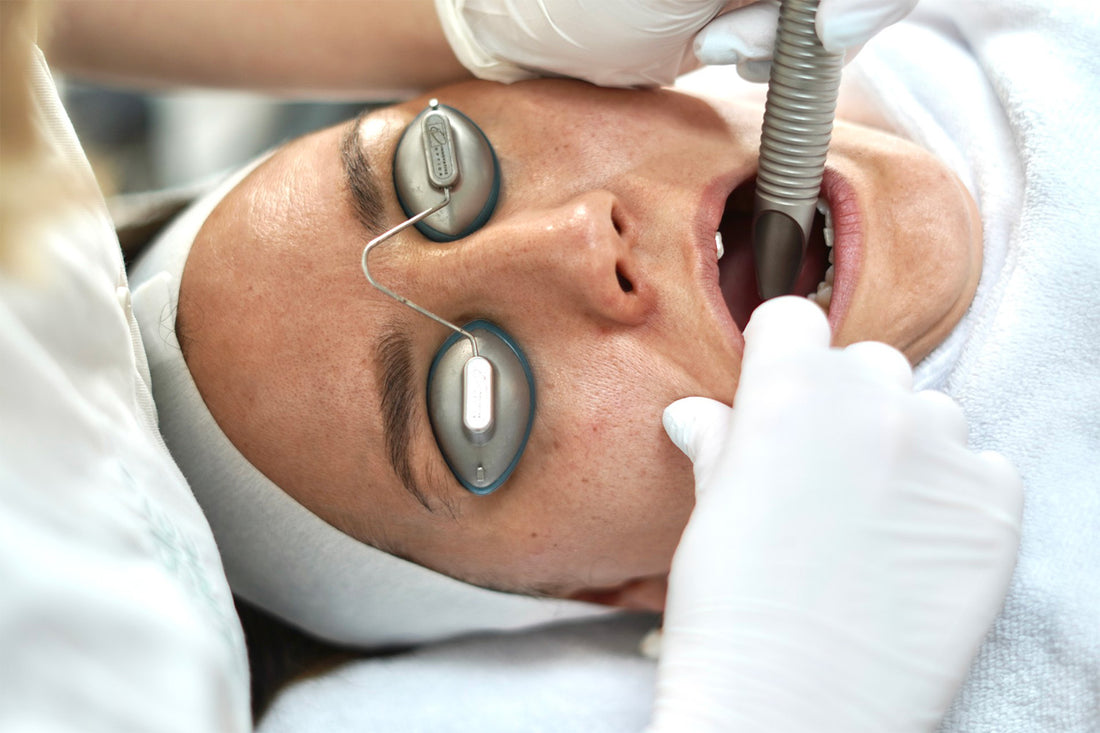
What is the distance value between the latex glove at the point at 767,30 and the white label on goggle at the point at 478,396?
49cm

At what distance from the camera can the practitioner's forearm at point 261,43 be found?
4.13 feet

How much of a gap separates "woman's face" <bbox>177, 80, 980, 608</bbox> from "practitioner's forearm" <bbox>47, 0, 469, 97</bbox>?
0.28 meters

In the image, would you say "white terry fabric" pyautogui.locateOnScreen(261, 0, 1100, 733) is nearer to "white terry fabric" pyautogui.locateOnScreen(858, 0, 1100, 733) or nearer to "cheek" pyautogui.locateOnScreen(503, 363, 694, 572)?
"white terry fabric" pyautogui.locateOnScreen(858, 0, 1100, 733)

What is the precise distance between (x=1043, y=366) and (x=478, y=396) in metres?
0.66

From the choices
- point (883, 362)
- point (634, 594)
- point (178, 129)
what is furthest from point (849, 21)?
point (178, 129)

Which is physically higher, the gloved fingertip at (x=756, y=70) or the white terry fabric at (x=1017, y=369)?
the gloved fingertip at (x=756, y=70)

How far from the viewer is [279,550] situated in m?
1.10

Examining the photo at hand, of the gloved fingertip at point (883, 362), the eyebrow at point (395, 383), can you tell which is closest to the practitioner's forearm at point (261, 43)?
the eyebrow at point (395, 383)

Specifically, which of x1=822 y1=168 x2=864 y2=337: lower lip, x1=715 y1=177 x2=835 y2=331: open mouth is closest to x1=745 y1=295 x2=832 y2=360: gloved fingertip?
x1=822 y1=168 x2=864 y2=337: lower lip

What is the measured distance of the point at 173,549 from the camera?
2.48 ft

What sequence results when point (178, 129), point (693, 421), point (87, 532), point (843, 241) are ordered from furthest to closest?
point (178, 129), point (843, 241), point (693, 421), point (87, 532)

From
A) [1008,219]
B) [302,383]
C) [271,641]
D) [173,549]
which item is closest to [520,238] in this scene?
[302,383]

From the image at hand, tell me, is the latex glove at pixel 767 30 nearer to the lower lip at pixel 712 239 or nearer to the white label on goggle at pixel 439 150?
the lower lip at pixel 712 239

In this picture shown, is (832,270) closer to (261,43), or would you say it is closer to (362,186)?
(362,186)
